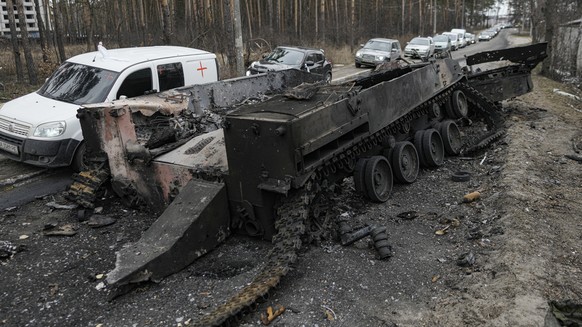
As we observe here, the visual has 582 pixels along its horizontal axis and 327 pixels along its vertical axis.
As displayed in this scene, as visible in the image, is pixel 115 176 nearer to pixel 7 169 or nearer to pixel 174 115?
pixel 174 115

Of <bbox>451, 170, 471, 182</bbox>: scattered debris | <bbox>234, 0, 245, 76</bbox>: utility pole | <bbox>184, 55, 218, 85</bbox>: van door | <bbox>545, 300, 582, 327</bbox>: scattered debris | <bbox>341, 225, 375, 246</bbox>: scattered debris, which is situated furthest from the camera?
<bbox>234, 0, 245, 76</bbox>: utility pole

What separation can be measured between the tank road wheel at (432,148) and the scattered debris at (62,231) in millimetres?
5657

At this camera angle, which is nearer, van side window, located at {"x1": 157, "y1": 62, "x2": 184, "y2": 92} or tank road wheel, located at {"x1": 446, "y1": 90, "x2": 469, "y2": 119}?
van side window, located at {"x1": 157, "y1": 62, "x2": 184, "y2": 92}

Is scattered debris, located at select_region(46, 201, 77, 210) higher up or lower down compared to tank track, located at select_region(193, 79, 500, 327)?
lower down

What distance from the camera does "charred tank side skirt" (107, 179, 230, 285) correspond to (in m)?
4.92

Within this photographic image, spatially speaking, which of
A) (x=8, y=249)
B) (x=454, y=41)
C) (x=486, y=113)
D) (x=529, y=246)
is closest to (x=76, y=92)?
(x=8, y=249)

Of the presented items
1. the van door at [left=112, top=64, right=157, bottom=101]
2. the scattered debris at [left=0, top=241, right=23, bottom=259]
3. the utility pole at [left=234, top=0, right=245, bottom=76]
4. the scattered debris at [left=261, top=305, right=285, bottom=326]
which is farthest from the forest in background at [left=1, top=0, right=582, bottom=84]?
the scattered debris at [left=261, top=305, right=285, bottom=326]

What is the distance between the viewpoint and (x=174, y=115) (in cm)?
782

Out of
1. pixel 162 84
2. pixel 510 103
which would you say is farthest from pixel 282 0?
pixel 162 84

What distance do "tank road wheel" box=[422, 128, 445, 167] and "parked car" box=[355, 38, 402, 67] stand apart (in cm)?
1783

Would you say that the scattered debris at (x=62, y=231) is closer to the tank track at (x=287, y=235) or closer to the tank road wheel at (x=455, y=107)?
the tank track at (x=287, y=235)

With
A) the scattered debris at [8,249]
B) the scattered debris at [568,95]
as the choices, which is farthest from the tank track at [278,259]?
the scattered debris at [568,95]

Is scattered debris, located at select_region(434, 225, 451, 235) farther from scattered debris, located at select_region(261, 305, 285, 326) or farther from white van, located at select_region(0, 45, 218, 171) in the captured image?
white van, located at select_region(0, 45, 218, 171)

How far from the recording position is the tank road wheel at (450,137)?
30.7 feet
